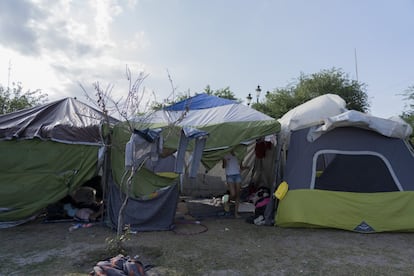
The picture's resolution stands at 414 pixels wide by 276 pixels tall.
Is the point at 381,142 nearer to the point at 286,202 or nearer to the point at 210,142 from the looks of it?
the point at 286,202

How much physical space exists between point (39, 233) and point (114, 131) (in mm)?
2197

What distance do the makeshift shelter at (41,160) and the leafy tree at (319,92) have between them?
15.6 m

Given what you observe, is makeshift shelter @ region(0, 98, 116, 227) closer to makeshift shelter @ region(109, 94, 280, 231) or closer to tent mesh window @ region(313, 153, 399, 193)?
makeshift shelter @ region(109, 94, 280, 231)

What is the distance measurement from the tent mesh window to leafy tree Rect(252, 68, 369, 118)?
14.2 metres

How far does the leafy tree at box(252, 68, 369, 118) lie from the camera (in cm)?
2033

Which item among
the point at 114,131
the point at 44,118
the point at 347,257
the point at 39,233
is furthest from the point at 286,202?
the point at 44,118

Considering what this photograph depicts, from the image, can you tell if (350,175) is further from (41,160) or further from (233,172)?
(41,160)

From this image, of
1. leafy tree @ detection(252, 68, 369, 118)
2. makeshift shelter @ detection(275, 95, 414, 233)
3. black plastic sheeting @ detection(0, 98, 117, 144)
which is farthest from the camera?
leafy tree @ detection(252, 68, 369, 118)

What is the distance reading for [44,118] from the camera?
6.83m

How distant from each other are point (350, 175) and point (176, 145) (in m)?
3.36

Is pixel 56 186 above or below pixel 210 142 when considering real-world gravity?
below

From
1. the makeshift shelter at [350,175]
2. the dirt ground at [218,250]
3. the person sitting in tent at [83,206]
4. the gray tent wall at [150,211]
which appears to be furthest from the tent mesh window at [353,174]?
the person sitting in tent at [83,206]

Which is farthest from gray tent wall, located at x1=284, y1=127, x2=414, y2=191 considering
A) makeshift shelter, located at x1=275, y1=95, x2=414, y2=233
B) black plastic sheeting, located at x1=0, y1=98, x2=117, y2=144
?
black plastic sheeting, located at x1=0, y1=98, x2=117, y2=144

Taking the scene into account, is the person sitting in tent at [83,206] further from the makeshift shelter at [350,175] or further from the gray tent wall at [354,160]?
the gray tent wall at [354,160]
